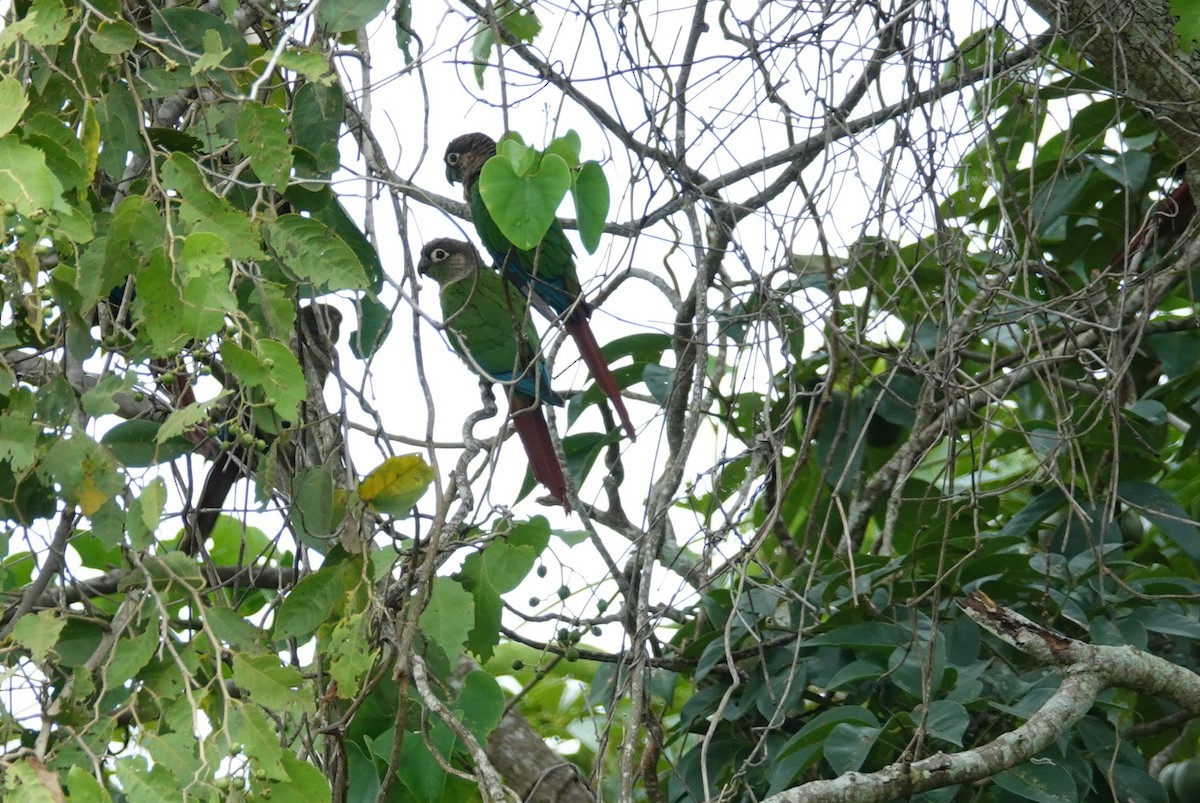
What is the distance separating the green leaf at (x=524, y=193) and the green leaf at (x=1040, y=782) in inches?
39.2

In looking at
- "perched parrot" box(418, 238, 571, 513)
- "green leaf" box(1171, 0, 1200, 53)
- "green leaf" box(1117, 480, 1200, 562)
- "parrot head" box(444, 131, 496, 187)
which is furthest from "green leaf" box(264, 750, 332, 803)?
"parrot head" box(444, 131, 496, 187)

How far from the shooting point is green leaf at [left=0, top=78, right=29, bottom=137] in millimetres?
1096

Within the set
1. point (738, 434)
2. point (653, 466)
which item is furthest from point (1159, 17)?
point (653, 466)

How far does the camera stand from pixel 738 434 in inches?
97.3

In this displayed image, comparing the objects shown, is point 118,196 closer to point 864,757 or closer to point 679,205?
point 679,205

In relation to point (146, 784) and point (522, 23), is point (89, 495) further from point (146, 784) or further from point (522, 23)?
point (522, 23)

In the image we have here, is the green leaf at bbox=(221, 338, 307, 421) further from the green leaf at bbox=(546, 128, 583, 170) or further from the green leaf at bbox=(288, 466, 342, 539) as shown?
the green leaf at bbox=(546, 128, 583, 170)

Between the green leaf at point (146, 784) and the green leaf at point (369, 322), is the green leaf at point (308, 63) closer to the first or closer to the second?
the green leaf at point (369, 322)

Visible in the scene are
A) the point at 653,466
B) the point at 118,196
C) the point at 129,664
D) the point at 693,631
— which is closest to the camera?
the point at 129,664

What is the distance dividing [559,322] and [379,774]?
2.22 feet

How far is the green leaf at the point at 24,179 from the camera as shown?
1.06 metres

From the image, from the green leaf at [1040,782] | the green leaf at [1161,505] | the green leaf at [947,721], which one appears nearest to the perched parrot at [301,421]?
the green leaf at [947,721]

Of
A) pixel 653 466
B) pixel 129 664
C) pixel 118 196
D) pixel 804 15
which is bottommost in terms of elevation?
pixel 129 664

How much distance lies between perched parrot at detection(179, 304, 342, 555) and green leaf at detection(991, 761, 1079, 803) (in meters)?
1.09
